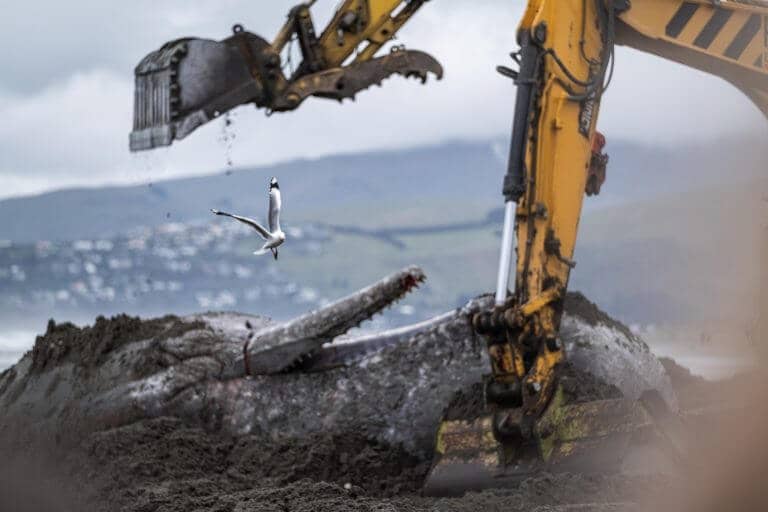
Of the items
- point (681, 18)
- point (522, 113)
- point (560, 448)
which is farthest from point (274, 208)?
point (681, 18)

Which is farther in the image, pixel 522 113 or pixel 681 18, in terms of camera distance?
pixel 681 18

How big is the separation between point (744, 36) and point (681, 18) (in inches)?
22.8

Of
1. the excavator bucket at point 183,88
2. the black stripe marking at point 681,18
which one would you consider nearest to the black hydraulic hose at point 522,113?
the black stripe marking at point 681,18

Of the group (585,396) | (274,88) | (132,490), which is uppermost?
(274,88)

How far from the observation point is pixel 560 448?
12.2 metres

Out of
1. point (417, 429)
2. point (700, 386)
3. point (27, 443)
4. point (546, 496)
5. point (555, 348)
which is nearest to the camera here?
point (546, 496)

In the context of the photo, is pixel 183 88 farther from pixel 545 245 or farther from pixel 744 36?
pixel 744 36

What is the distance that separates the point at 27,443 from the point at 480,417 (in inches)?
171

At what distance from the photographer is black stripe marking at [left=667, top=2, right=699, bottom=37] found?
12781mm

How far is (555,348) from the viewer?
1232 centimetres

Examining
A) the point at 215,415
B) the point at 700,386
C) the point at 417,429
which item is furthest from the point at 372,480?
the point at 700,386

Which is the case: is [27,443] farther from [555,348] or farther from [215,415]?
[555,348]

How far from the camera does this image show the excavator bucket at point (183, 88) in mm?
12352

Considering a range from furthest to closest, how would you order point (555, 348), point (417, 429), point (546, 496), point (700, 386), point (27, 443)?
point (700, 386), point (27, 443), point (417, 429), point (555, 348), point (546, 496)
